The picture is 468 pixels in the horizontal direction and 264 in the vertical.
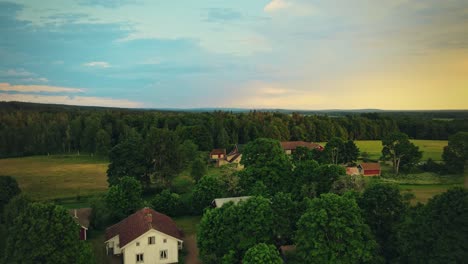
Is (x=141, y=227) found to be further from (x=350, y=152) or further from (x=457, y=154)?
(x=457, y=154)

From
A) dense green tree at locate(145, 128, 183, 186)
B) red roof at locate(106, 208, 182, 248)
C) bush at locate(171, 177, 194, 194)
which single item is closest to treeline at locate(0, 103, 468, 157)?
bush at locate(171, 177, 194, 194)

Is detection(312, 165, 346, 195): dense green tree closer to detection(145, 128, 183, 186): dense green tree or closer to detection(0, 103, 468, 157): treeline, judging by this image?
detection(145, 128, 183, 186): dense green tree

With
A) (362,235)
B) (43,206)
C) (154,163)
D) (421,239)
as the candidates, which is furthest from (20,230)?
(154,163)

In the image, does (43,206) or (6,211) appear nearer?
(43,206)

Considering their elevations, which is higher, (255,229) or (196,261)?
(255,229)

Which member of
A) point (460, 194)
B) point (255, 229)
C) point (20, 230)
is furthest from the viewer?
point (255, 229)

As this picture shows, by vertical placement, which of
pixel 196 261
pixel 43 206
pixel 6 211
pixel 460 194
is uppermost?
pixel 460 194

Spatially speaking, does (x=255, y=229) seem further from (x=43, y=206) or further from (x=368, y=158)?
(x=368, y=158)

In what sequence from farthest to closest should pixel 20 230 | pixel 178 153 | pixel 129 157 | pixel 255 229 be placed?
pixel 178 153
pixel 129 157
pixel 255 229
pixel 20 230
